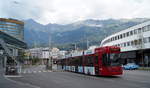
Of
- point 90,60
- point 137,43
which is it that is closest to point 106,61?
point 90,60

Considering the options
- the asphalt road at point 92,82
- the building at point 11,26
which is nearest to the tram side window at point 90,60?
the asphalt road at point 92,82

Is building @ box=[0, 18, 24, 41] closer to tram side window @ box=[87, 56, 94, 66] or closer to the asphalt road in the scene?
tram side window @ box=[87, 56, 94, 66]

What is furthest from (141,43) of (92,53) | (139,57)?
(92,53)

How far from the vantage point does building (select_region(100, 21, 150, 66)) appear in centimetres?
5478

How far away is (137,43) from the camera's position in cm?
5688

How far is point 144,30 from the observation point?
184 feet

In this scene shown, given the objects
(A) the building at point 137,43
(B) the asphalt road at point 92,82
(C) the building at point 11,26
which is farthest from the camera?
(C) the building at point 11,26

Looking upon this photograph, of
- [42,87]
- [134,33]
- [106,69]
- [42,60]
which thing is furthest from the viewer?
[42,60]

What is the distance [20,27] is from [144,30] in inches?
4405

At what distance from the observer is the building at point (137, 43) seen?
180ft

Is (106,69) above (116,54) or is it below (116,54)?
below

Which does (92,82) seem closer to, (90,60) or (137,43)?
(90,60)

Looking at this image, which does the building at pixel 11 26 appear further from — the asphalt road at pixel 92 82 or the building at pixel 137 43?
the asphalt road at pixel 92 82

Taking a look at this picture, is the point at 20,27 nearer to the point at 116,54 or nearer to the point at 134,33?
the point at 134,33
